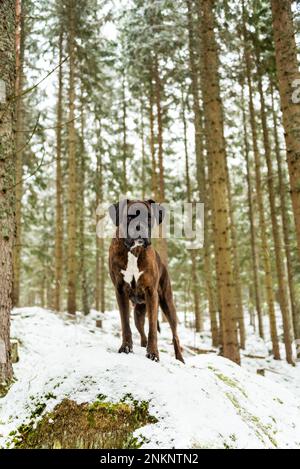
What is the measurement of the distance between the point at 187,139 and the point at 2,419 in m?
19.2

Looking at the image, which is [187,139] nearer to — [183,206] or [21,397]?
[183,206]

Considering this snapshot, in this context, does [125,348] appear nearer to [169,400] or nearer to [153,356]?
[153,356]

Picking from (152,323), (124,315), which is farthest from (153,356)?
(124,315)

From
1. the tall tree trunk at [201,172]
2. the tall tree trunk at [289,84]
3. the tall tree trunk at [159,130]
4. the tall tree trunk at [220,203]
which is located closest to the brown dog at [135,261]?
the tall tree trunk at [289,84]

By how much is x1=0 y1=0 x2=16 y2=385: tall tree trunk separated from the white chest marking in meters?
1.33

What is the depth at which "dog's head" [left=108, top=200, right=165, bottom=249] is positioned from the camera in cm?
433

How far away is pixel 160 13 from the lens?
15.5 metres

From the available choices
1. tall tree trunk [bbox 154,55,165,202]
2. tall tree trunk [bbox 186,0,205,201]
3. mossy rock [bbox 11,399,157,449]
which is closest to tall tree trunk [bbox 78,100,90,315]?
tall tree trunk [bbox 154,55,165,202]

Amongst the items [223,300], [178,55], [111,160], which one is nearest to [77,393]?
[223,300]

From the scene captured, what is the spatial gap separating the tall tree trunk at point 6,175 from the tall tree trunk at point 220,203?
5.52 meters

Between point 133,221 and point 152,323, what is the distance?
125 centimetres

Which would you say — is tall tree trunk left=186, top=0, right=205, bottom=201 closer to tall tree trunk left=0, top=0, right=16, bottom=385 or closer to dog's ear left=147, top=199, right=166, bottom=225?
dog's ear left=147, top=199, right=166, bottom=225

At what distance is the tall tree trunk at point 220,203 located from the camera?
27.9 ft

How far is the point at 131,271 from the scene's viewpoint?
180 inches
